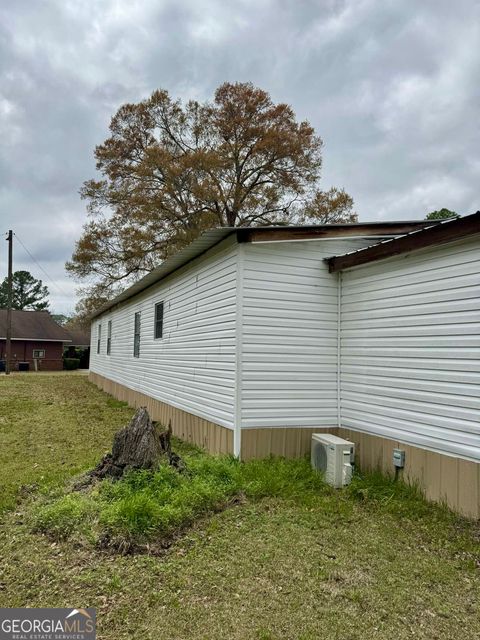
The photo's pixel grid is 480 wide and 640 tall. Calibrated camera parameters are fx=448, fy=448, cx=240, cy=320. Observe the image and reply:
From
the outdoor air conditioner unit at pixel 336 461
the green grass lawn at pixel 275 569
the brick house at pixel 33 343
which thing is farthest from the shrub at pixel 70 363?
the outdoor air conditioner unit at pixel 336 461

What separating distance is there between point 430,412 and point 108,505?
3224 mm

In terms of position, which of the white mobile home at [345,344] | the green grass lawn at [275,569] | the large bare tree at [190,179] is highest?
the large bare tree at [190,179]

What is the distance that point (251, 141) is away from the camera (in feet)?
65.0

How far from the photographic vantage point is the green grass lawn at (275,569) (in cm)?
257

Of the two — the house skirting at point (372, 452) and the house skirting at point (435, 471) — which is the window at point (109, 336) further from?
the house skirting at point (435, 471)

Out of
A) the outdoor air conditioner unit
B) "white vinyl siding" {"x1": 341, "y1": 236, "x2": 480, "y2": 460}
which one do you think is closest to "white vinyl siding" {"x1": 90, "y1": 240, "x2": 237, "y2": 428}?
the outdoor air conditioner unit

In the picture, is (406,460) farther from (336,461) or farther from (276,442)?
(276,442)

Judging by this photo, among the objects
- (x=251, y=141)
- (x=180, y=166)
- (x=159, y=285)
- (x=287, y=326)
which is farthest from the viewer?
(x=251, y=141)

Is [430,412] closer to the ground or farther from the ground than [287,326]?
closer to the ground

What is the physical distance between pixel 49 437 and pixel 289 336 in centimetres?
470

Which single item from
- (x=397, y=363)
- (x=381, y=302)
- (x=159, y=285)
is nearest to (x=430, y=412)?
(x=397, y=363)

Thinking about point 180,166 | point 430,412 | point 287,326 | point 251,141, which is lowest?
point 430,412

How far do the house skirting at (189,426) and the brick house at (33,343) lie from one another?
65.5 ft

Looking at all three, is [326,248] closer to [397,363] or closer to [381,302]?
[381,302]
